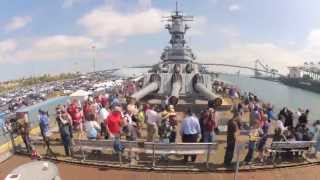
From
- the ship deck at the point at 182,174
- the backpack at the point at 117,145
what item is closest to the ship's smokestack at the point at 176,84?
the backpack at the point at 117,145

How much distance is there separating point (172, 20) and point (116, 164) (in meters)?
35.2

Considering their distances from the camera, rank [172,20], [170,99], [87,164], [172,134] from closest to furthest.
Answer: [87,164] < [172,134] < [170,99] < [172,20]

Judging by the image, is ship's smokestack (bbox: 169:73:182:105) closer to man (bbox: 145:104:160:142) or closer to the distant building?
man (bbox: 145:104:160:142)

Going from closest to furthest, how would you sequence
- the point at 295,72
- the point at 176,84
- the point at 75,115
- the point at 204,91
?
1. the point at 75,115
2. the point at 204,91
3. the point at 176,84
4. the point at 295,72

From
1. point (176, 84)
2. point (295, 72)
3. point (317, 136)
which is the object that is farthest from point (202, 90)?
point (295, 72)

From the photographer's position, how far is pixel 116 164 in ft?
35.1

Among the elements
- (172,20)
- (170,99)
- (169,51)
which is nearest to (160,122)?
(170,99)

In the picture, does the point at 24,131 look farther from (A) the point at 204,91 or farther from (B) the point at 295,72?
(B) the point at 295,72

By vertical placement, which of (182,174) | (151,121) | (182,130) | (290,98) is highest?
(151,121)

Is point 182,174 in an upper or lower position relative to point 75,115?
lower

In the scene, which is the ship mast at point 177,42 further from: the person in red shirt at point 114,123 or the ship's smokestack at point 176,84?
the person in red shirt at point 114,123

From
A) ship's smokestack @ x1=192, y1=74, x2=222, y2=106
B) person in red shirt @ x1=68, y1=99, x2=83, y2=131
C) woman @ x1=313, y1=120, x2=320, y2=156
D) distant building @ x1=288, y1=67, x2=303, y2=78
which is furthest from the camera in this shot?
distant building @ x1=288, y1=67, x2=303, y2=78

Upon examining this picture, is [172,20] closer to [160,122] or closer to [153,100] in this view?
[153,100]

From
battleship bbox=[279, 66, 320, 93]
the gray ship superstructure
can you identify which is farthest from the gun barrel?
battleship bbox=[279, 66, 320, 93]
